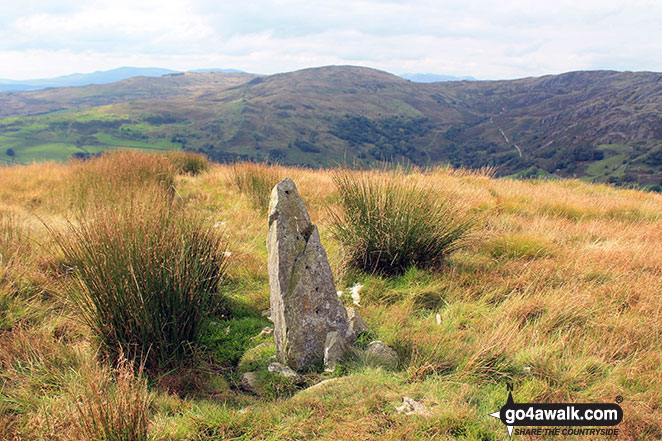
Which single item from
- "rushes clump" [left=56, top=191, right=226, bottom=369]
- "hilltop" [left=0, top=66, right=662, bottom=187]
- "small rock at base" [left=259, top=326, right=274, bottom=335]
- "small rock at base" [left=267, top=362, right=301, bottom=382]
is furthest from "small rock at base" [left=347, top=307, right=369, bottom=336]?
"hilltop" [left=0, top=66, right=662, bottom=187]

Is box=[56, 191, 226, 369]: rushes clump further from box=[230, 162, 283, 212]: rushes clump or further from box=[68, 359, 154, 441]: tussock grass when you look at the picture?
box=[230, 162, 283, 212]: rushes clump

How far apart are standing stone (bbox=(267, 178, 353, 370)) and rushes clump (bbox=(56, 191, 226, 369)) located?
0.89 meters

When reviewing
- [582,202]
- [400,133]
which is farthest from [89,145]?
[582,202]

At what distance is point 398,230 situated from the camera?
5113 millimetres

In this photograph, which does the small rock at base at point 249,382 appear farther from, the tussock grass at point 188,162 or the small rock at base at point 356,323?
the tussock grass at point 188,162

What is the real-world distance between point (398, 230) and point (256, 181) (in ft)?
18.1

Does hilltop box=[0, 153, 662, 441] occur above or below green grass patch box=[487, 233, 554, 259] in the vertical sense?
below

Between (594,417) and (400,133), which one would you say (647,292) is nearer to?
(594,417)

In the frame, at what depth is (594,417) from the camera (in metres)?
2.66

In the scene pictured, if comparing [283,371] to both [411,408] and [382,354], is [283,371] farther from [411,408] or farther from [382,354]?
[411,408]

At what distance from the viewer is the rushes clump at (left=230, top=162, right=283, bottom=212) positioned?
9.02 metres

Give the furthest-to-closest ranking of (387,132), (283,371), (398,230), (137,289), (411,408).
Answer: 1. (387,132)
2. (398,230)
3. (283,371)
4. (137,289)
5. (411,408)

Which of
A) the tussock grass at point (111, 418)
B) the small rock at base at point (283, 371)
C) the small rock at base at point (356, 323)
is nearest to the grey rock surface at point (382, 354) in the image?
the small rock at base at point (356, 323)

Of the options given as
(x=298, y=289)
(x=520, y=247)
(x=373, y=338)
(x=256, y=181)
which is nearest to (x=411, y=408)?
(x=373, y=338)
